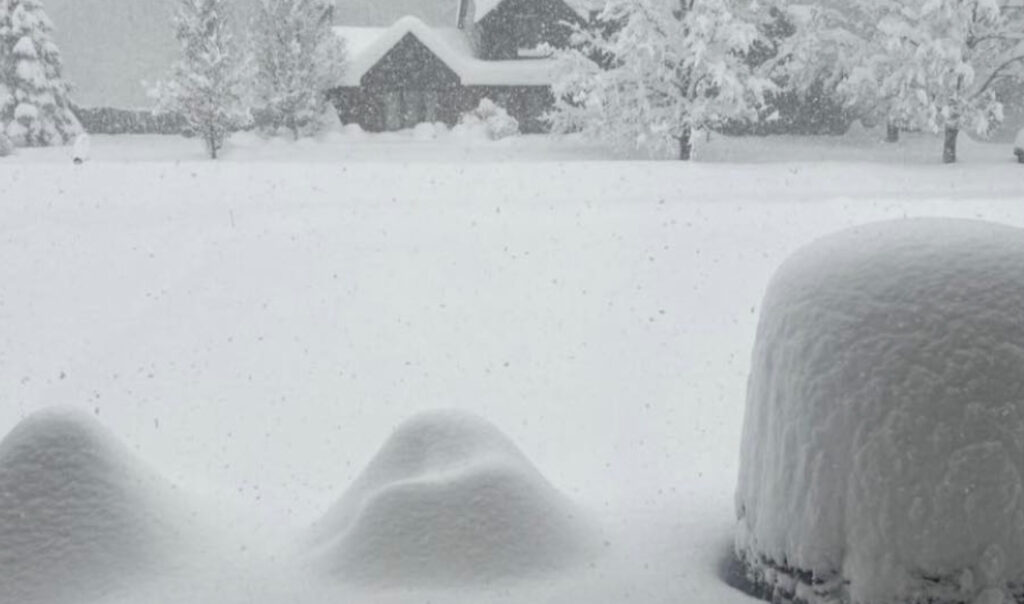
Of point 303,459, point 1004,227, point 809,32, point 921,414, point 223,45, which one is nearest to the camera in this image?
point 921,414

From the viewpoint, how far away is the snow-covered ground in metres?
10.9

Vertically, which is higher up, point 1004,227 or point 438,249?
point 1004,227

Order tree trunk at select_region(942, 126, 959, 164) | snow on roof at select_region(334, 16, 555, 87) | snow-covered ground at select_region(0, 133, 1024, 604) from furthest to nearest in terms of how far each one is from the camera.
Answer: snow on roof at select_region(334, 16, 555, 87)
tree trunk at select_region(942, 126, 959, 164)
snow-covered ground at select_region(0, 133, 1024, 604)

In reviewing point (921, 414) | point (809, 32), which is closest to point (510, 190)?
point (809, 32)

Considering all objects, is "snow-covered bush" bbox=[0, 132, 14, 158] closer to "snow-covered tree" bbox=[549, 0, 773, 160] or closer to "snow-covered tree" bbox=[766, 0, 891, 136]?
"snow-covered tree" bbox=[549, 0, 773, 160]

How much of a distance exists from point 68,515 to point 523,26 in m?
36.7

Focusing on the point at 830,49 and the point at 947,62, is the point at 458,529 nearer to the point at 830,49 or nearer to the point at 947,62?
the point at 947,62

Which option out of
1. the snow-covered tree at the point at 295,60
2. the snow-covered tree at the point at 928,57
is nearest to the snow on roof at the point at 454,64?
the snow-covered tree at the point at 295,60

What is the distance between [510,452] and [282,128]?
36.7 metres

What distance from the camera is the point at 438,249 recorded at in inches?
660

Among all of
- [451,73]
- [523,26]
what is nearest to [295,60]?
[451,73]

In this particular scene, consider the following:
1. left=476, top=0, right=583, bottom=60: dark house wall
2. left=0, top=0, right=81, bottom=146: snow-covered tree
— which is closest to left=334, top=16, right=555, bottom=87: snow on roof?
left=476, top=0, right=583, bottom=60: dark house wall

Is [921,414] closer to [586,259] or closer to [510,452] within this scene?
[510,452]

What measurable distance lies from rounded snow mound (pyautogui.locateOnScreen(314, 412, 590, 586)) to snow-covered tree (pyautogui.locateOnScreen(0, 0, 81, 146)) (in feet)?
124
